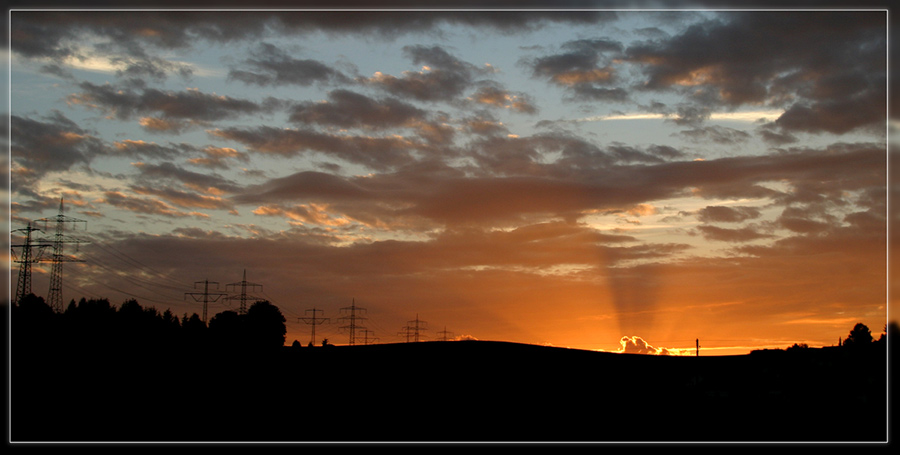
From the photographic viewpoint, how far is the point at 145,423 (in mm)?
59719

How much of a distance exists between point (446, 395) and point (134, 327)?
3203 inches

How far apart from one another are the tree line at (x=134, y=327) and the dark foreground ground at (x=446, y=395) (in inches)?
231

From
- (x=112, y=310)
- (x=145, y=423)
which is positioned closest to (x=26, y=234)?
(x=145, y=423)

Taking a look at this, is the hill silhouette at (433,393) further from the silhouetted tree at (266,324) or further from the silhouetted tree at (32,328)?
the silhouetted tree at (266,324)

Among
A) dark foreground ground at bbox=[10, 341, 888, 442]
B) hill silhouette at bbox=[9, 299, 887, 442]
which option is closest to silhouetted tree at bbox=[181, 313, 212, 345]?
hill silhouette at bbox=[9, 299, 887, 442]

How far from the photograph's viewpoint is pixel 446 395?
71312 millimetres

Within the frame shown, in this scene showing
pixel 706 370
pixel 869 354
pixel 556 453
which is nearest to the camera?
pixel 556 453

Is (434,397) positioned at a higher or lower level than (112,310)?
lower

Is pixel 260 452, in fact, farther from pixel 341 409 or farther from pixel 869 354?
pixel 869 354

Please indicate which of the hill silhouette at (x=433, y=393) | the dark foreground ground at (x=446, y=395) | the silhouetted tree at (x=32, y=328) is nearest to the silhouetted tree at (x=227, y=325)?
the silhouetted tree at (x=32, y=328)

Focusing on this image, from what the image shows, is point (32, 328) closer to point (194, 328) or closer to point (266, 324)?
point (194, 328)

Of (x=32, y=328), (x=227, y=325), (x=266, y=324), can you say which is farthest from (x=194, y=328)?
(x=32, y=328)

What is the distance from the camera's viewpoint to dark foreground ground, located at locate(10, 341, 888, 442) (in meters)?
54.8

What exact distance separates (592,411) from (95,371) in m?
51.5
